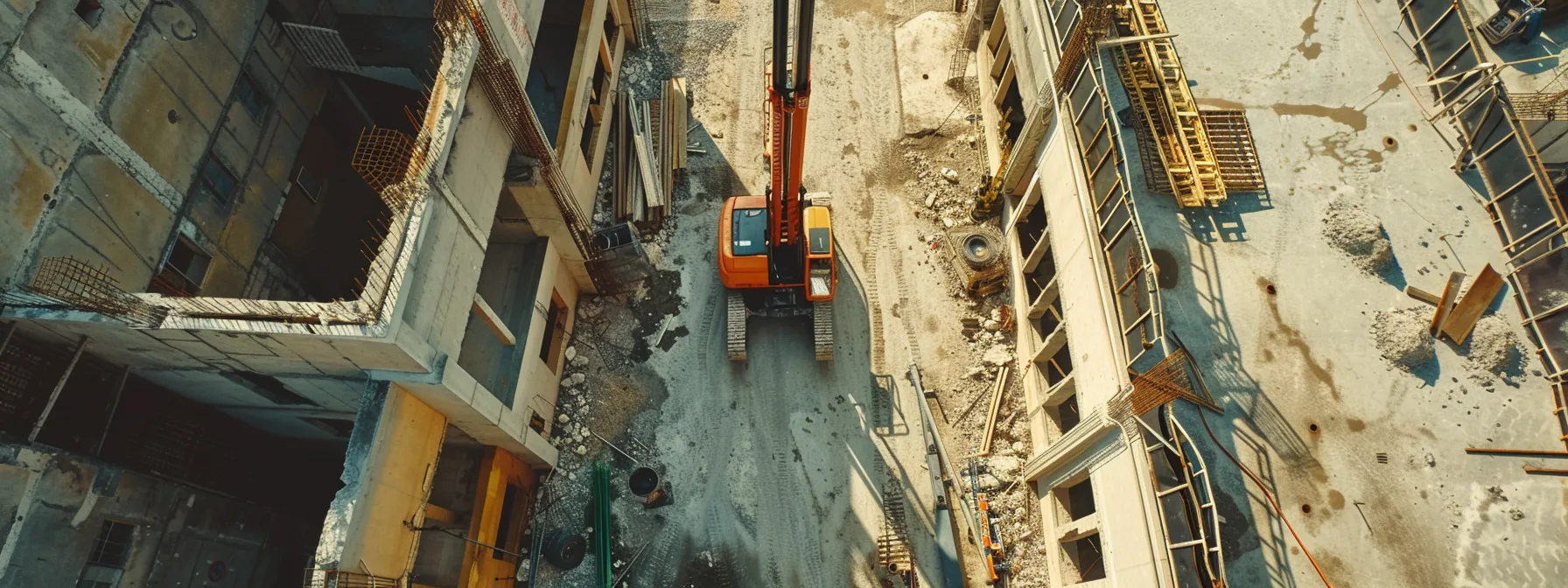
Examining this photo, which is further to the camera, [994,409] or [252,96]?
[994,409]

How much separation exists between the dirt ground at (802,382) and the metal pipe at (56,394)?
31.5 ft

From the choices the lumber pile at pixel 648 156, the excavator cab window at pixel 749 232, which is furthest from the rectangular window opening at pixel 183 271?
the excavator cab window at pixel 749 232

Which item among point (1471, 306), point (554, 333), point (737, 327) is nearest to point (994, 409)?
point (737, 327)

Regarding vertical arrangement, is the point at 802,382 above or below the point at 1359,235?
below

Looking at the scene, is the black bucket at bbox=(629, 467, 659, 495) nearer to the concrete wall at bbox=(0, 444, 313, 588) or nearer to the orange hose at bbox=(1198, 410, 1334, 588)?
the concrete wall at bbox=(0, 444, 313, 588)

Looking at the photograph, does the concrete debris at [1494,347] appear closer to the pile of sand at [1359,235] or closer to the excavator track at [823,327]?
the pile of sand at [1359,235]

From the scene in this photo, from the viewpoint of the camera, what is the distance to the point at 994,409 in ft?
63.5

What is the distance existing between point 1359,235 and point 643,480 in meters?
17.2

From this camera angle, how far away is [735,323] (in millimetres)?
19766

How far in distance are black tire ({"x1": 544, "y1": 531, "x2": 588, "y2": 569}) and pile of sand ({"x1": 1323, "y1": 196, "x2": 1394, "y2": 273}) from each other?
728 inches

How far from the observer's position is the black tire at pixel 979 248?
20.4 meters

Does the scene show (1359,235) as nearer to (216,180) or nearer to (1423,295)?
(1423,295)

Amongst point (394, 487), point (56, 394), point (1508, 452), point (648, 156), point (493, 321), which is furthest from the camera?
point (648, 156)

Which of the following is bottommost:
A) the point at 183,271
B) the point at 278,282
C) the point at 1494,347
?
the point at 1494,347
